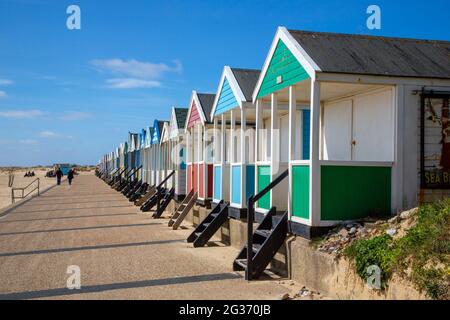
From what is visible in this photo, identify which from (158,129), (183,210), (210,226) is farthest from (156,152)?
(210,226)

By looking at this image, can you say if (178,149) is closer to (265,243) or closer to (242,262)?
(242,262)

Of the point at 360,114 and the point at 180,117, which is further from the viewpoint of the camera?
the point at 180,117

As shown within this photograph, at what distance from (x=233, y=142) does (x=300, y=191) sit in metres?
4.43

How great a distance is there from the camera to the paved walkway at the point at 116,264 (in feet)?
24.6

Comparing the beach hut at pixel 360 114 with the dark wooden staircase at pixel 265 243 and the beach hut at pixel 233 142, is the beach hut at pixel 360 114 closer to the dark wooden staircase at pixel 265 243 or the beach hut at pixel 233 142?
the dark wooden staircase at pixel 265 243

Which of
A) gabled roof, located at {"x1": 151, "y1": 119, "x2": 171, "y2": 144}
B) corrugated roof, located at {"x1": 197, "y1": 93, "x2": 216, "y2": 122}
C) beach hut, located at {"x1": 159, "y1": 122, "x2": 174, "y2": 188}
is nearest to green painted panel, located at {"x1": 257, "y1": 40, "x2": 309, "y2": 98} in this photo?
corrugated roof, located at {"x1": 197, "y1": 93, "x2": 216, "y2": 122}

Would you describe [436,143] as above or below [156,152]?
below

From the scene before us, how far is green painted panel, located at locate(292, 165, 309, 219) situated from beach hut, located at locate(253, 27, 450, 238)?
0.05ft

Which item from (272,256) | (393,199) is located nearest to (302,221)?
(272,256)

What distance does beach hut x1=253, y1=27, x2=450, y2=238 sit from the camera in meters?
8.00

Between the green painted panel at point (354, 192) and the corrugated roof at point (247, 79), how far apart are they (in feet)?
15.2

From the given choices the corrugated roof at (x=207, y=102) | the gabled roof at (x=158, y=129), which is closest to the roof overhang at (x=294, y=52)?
the corrugated roof at (x=207, y=102)

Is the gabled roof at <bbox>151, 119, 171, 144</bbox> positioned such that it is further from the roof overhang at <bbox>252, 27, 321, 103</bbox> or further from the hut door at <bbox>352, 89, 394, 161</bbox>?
the hut door at <bbox>352, 89, 394, 161</bbox>

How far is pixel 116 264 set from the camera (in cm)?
974
